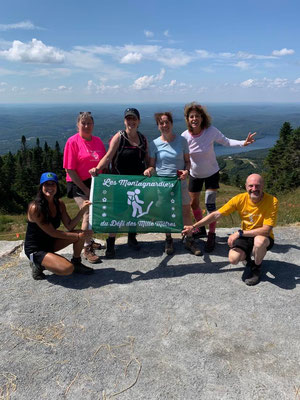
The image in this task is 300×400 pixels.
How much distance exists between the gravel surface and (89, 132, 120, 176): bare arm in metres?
2.43

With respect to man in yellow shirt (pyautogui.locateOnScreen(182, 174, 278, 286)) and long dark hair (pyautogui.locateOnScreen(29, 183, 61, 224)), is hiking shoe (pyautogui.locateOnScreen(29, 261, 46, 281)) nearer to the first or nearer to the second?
long dark hair (pyautogui.locateOnScreen(29, 183, 61, 224))

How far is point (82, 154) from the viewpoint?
254 inches

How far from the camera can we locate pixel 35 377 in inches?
152

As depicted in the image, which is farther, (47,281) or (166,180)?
(166,180)

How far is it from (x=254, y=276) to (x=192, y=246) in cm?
191

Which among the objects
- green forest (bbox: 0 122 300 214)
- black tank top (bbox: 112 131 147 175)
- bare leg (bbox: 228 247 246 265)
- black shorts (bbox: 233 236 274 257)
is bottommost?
green forest (bbox: 0 122 300 214)

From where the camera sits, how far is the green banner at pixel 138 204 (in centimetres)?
677

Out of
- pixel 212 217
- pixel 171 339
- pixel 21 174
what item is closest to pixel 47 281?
pixel 171 339

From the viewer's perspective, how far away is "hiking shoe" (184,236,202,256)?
732cm

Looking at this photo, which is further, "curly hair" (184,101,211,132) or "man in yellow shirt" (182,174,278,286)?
"curly hair" (184,101,211,132)

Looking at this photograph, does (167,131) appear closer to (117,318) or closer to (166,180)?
(166,180)

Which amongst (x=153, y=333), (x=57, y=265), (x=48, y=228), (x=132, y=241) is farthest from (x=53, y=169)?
(x=153, y=333)

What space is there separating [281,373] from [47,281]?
485 cm

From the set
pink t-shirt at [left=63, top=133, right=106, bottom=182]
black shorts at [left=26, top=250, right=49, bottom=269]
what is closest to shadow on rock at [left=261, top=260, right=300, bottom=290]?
pink t-shirt at [left=63, top=133, right=106, bottom=182]
